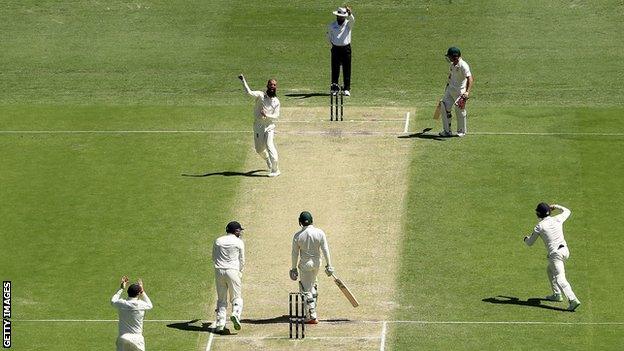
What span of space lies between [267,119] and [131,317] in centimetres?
1152

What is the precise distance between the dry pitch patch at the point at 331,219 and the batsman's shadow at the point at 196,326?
0.38 m

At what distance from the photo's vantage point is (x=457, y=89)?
47812mm

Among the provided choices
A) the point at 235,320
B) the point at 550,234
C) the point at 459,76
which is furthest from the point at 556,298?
the point at 459,76

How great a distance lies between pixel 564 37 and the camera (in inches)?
2281

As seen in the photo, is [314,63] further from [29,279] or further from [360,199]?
[29,279]

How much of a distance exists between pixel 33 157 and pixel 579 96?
15738 millimetres

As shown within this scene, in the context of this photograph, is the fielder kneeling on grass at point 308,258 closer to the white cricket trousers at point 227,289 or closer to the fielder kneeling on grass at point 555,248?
the white cricket trousers at point 227,289

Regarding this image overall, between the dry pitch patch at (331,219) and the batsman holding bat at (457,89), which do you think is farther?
the batsman holding bat at (457,89)

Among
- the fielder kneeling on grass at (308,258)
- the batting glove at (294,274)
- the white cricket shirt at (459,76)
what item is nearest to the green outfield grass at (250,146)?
the white cricket shirt at (459,76)

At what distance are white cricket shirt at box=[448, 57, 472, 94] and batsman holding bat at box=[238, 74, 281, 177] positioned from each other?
17.4ft

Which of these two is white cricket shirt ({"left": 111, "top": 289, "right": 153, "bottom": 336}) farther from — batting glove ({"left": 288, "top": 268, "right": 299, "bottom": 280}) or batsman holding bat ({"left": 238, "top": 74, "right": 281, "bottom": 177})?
batsman holding bat ({"left": 238, "top": 74, "right": 281, "bottom": 177})

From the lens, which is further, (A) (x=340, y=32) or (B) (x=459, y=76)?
(A) (x=340, y=32)

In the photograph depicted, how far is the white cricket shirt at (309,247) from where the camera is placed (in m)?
36.9

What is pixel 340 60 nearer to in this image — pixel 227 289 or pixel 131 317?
pixel 227 289
